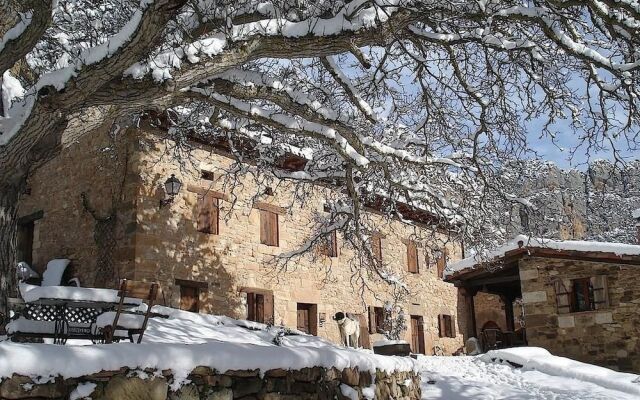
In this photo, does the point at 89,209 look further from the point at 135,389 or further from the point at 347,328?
the point at 135,389

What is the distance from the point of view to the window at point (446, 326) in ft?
76.9

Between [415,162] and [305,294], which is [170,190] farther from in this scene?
[415,162]

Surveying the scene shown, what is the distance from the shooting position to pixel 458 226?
12.4m

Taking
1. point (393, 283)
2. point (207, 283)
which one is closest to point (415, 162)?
point (393, 283)

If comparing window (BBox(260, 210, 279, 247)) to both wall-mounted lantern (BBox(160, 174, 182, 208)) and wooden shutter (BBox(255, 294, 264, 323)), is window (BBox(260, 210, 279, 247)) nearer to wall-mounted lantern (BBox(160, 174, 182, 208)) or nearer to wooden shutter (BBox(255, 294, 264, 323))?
wooden shutter (BBox(255, 294, 264, 323))

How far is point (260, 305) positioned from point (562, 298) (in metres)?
7.56

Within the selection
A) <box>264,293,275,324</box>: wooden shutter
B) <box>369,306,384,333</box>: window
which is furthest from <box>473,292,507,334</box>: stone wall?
<box>264,293,275,324</box>: wooden shutter

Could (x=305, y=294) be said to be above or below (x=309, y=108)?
below

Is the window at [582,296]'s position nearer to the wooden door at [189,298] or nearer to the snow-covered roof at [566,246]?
the snow-covered roof at [566,246]

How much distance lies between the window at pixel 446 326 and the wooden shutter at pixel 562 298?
787 centimetres

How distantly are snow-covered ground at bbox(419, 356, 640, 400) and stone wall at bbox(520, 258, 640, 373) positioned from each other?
3829 mm

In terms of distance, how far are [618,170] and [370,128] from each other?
4596 mm

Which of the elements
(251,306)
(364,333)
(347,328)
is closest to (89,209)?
(251,306)

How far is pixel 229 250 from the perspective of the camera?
15.2m
